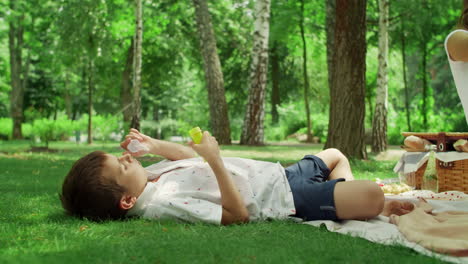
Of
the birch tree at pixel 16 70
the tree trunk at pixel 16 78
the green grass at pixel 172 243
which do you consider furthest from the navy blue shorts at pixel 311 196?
the tree trunk at pixel 16 78

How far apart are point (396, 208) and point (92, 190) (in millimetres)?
2235

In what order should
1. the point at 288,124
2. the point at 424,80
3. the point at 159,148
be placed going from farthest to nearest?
the point at 288,124 → the point at 424,80 → the point at 159,148

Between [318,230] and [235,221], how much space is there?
1.81 feet

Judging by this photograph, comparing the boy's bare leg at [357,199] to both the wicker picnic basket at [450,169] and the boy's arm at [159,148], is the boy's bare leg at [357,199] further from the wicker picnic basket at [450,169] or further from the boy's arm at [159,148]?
the wicker picnic basket at [450,169]

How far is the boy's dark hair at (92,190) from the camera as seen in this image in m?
3.24

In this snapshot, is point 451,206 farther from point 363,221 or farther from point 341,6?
point 341,6

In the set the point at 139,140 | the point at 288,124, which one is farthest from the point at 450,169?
the point at 288,124

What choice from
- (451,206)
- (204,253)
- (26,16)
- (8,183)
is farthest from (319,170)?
(26,16)

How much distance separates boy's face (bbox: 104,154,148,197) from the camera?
3.29m

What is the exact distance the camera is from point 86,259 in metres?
2.39

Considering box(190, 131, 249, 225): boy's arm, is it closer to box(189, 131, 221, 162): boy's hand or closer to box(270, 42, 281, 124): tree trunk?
Answer: box(189, 131, 221, 162): boy's hand

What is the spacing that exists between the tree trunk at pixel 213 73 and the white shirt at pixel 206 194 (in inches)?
416

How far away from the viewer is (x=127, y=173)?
3326 mm

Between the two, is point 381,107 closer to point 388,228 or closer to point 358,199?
point 358,199
